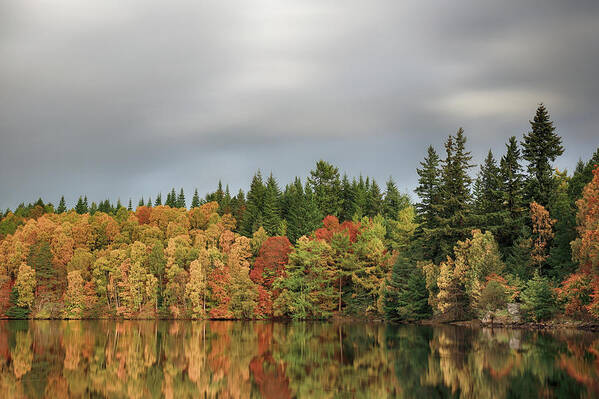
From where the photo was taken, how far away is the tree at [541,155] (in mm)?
54625

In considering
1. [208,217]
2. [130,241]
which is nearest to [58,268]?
[130,241]

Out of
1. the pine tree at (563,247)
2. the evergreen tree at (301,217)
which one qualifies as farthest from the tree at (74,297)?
the pine tree at (563,247)

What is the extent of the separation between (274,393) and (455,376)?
7.44m

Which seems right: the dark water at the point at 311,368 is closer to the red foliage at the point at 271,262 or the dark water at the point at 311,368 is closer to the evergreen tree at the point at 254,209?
the red foliage at the point at 271,262

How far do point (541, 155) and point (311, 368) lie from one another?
42907 mm

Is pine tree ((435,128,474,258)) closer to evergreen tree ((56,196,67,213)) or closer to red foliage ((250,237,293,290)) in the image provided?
red foliage ((250,237,293,290))

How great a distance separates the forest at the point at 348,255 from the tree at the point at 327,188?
421 millimetres

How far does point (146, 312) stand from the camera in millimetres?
77688

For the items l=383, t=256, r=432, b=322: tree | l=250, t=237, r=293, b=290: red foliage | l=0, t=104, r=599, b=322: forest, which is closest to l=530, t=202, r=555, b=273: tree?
l=0, t=104, r=599, b=322: forest

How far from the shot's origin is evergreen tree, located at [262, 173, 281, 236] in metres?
89.6

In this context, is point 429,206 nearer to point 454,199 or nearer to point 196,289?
point 454,199

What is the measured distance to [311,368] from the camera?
2361 cm

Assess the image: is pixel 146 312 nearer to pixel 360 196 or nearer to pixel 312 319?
pixel 312 319

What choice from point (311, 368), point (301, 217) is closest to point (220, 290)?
point (301, 217)
